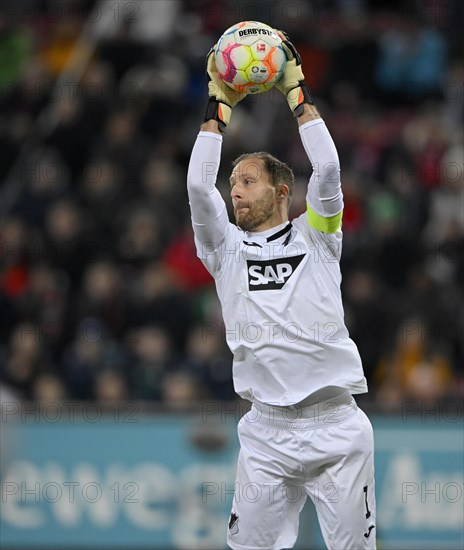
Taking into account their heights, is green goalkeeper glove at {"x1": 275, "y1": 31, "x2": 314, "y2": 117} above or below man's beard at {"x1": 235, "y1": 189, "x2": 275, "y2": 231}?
above

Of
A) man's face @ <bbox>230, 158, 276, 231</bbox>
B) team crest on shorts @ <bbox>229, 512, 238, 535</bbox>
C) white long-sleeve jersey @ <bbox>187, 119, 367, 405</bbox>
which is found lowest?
team crest on shorts @ <bbox>229, 512, 238, 535</bbox>

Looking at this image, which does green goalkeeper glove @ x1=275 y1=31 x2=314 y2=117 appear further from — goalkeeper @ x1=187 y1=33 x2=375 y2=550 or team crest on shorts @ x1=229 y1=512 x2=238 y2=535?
team crest on shorts @ x1=229 y1=512 x2=238 y2=535

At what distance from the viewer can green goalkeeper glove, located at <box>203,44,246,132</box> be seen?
255 inches

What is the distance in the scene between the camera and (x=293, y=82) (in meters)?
6.49

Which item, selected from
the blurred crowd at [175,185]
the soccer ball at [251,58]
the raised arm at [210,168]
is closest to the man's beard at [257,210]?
the raised arm at [210,168]

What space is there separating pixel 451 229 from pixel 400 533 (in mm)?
3667

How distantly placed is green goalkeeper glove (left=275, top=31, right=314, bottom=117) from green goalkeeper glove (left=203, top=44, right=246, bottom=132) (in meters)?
0.32

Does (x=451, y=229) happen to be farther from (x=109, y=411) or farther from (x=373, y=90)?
(x=109, y=411)

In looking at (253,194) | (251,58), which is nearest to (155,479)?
(253,194)

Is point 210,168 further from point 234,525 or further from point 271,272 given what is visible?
point 234,525

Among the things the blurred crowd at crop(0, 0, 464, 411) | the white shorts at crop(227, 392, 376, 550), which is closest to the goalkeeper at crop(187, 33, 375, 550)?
the white shorts at crop(227, 392, 376, 550)

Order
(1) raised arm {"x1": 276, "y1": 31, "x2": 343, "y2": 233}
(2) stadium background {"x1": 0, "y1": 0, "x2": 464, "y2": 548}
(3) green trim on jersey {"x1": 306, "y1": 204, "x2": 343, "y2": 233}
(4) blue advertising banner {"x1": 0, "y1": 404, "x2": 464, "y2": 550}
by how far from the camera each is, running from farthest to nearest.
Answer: (2) stadium background {"x1": 0, "y1": 0, "x2": 464, "y2": 548} < (4) blue advertising banner {"x1": 0, "y1": 404, "x2": 464, "y2": 550} < (3) green trim on jersey {"x1": 306, "y1": 204, "x2": 343, "y2": 233} < (1) raised arm {"x1": 276, "y1": 31, "x2": 343, "y2": 233}

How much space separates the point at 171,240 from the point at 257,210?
681cm

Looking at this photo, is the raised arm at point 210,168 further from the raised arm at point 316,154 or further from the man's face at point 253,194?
the raised arm at point 316,154
